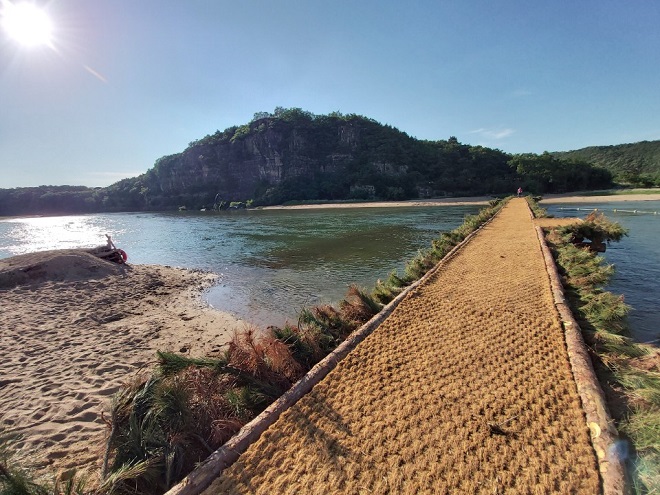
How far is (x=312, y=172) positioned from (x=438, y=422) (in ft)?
369

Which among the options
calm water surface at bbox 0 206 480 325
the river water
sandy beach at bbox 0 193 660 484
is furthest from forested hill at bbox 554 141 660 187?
sandy beach at bbox 0 193 660 484

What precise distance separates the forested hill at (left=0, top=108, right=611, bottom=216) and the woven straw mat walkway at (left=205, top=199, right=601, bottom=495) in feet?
263

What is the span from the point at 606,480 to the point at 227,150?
137m

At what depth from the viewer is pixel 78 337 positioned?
8.31m

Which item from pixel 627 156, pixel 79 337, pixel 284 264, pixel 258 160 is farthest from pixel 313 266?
pixel 627 156

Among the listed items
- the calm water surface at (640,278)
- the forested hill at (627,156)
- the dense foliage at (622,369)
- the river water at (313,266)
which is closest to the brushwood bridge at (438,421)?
the dense foliage at (622,369)

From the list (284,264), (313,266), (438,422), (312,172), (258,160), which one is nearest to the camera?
(438,422)

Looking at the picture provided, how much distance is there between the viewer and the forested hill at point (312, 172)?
82.7 metres

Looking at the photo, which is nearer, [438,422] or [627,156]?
[438,422]

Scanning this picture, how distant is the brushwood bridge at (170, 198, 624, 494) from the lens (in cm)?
290

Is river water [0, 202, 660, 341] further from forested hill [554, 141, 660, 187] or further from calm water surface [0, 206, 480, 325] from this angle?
forested hill [554, 141, 660, 187]

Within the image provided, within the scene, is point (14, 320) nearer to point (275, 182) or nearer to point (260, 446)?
point (260, 446)

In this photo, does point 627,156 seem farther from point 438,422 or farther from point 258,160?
point 438,422

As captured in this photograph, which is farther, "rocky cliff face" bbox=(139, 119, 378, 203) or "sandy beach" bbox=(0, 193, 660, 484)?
"rocky cliff face" bbox=(139, 119, 378, 203)
